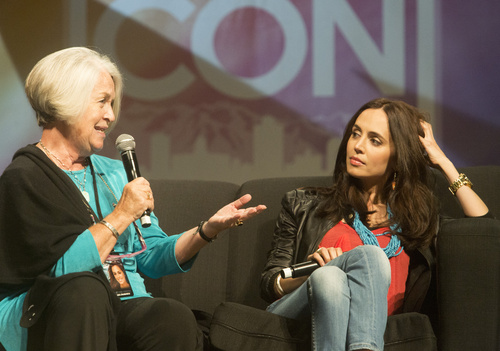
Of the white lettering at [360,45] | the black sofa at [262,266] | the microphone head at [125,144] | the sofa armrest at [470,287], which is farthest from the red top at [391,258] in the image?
the white lettering at [360,45]

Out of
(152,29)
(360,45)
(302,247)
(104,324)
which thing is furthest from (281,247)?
(152,29)

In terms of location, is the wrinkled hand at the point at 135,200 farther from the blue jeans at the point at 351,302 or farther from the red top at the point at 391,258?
the red top at the point at 391,258

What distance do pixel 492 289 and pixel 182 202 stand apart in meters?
1.31

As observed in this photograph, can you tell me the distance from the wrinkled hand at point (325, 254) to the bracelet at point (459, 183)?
57 cm

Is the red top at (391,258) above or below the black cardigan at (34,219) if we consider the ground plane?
Answer: below

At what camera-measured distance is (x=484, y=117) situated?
9.45ft

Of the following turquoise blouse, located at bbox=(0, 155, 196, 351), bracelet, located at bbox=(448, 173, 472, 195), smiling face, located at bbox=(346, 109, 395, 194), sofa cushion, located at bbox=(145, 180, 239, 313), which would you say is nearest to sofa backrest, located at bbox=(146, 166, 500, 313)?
sofa cushion, located at bbox=(145, 180, 239, 313)

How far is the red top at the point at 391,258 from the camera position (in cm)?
219

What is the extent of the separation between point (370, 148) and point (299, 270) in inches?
23.7

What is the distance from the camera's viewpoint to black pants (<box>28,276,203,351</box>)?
5.06ft

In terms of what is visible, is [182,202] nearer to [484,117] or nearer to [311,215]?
[311,215]

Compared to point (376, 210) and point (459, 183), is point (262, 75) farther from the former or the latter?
point (459, 183)

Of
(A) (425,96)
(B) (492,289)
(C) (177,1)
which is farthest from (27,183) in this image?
(A) (425,96)

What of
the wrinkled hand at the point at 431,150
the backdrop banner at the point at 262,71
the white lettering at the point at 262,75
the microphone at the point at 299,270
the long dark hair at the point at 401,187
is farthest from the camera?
the white lettering at the point at 262,75
